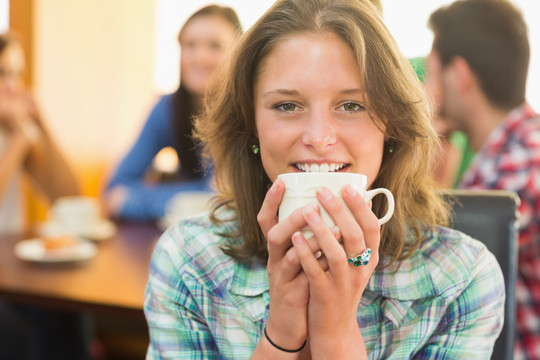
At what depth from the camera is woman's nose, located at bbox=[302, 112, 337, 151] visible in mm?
849

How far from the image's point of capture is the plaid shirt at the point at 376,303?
94 cm

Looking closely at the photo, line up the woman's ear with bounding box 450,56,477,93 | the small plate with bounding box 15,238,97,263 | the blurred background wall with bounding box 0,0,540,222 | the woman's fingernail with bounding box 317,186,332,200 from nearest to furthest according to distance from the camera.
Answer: the woman's fingernail with bounding box 317,186,332,200, the small plate with bounding box 15,238,97,263, the woman's ear with bounding box 450,56,477,93, the blurred background wall with bounding box 0,0,540,222

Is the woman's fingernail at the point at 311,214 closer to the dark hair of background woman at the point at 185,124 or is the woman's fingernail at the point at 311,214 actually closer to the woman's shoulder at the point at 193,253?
the woman's shoulder at the point at 193,253

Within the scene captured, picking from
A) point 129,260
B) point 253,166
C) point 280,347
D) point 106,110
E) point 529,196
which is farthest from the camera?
point 106,110

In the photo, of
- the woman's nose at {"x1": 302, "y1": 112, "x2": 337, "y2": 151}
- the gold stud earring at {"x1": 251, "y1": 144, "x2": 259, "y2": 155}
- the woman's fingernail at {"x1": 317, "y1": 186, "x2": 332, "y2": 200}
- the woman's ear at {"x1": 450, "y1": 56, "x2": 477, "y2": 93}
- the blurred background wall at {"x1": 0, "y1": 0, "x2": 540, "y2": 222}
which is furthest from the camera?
the blurred background wall at {"x1": 0, "y1": 0, "x2": 540, "y2": 222}

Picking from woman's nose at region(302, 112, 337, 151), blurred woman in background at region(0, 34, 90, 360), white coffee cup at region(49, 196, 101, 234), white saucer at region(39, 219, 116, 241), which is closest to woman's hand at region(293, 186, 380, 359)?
woman's nose at region(302, 112, 337, 151)

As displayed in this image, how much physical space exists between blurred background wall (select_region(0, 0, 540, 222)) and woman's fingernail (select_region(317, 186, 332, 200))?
266cm

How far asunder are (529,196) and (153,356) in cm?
105

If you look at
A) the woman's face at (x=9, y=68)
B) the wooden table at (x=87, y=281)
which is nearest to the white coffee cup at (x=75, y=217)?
the wooden table at (x=87, y=281)

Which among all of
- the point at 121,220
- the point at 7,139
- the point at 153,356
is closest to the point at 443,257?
the point at 153,356

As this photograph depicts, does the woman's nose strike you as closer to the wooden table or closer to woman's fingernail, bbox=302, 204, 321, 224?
woman's fingernail, bbox=302, 204, 321, 224

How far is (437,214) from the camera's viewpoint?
104 cm

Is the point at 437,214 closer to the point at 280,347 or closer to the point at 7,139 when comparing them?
the point at 280,347

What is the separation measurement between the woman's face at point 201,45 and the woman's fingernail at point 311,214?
187 centimetres
